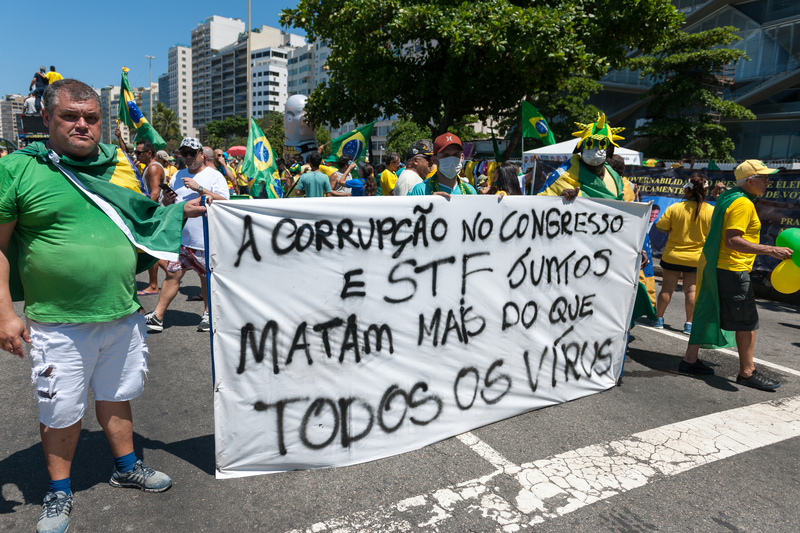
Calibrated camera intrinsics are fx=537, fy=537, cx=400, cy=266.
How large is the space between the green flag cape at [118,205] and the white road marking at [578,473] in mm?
1513

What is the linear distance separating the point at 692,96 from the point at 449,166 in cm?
2608

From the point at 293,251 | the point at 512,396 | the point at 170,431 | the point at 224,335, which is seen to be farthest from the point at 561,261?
the point at 170,431

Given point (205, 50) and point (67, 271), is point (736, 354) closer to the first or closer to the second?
point (67, 271)

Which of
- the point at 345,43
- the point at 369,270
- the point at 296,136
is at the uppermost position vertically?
the point at 345,43

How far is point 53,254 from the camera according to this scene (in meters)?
2.29

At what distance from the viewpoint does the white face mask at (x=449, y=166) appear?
3930 mm

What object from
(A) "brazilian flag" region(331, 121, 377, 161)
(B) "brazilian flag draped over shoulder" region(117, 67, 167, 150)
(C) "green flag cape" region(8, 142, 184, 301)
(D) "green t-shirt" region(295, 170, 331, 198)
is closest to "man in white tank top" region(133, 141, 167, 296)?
(B) "brazilian flag draped over shoulder" region(117, 67, 167, 150)

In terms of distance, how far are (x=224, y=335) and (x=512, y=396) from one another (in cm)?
193

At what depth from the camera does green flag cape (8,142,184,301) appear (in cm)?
235

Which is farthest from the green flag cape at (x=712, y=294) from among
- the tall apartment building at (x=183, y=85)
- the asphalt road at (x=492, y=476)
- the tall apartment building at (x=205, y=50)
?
the tall apartment building at (x=183, y=85)

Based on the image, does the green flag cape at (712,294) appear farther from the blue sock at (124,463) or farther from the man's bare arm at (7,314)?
the man's bare arm at (7,314)

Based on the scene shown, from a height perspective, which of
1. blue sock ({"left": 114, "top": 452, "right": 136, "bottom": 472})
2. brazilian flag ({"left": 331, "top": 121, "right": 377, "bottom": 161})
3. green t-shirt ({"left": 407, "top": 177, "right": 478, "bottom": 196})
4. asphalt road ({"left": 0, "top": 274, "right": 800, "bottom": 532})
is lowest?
asphalt road ({"left": 0, "top": 274, "right": 800, "bottom": 532})

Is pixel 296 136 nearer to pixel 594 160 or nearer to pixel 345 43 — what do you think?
pixel 345 43

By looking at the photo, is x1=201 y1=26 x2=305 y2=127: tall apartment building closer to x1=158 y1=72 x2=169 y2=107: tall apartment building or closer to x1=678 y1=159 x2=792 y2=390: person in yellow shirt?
x1=158 y1=72 x2=169 y2=107: tall apartment building
